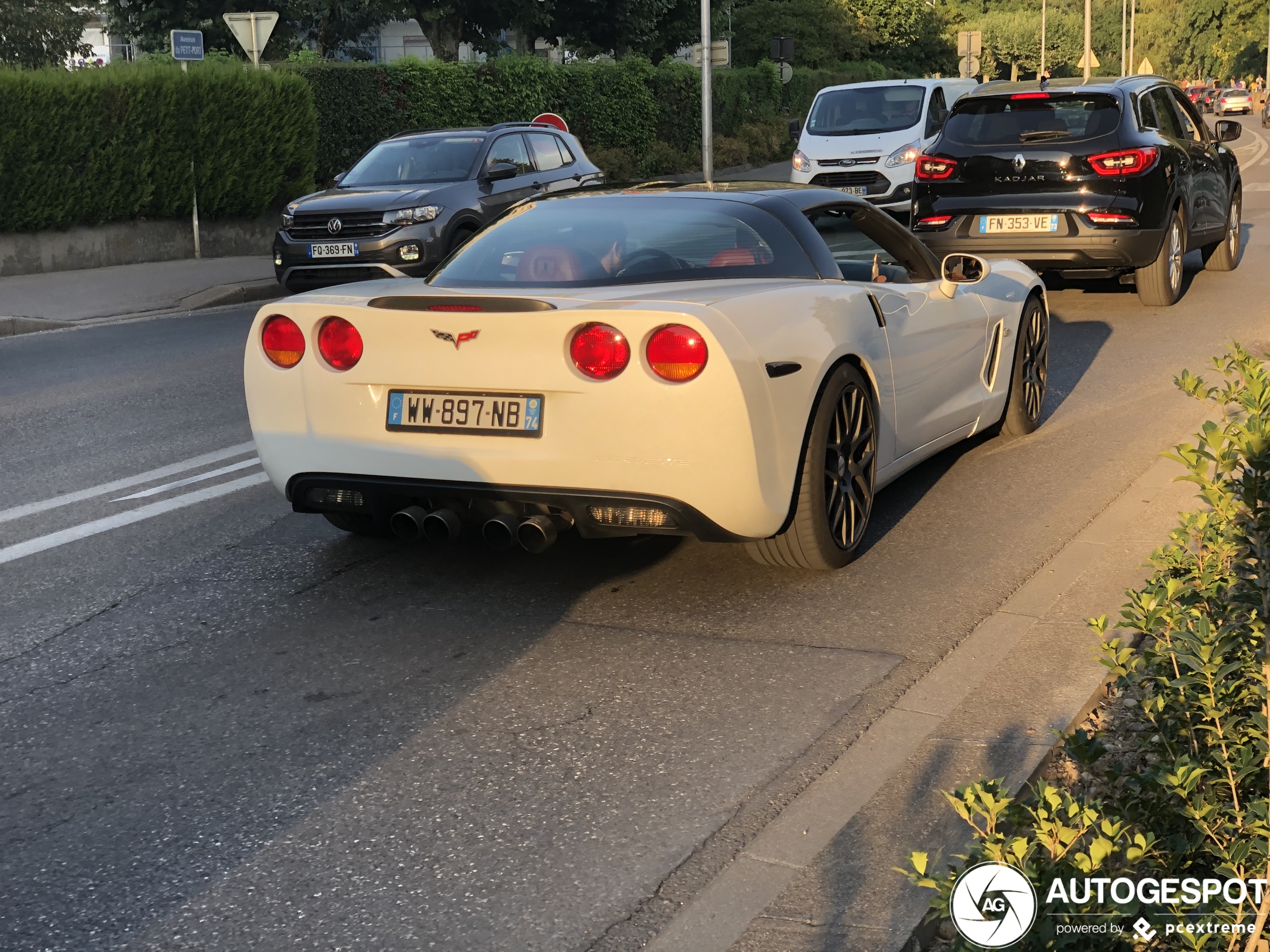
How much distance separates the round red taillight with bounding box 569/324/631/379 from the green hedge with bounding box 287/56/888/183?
18.3 metres

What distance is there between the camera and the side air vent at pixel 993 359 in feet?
23.0

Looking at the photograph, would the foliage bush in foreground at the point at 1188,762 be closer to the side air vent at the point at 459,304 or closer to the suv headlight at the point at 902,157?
the side air vent at the point at 459,304

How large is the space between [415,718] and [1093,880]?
83.7 inches

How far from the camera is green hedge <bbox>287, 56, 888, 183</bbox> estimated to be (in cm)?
2345

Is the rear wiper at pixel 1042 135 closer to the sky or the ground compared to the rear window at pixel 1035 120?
closer to the ground

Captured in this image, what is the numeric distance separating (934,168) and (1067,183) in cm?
114

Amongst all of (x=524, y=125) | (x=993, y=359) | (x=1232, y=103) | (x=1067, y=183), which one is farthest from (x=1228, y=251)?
(x=1232, y=103)

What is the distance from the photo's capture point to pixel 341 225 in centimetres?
1524

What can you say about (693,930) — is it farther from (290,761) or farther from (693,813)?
(290,761)

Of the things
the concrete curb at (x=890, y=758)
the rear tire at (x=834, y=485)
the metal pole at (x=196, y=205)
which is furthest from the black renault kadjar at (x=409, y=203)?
the concrete curb at (x=890, y=758)

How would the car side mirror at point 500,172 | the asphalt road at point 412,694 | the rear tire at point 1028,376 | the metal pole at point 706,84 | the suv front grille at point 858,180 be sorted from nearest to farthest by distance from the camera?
the asphalt road at point 412,694 < the rear tire at point 1028,376 < the car side mirror at point 500,172 < the suv front grille at point 858,180 < the metal pole at point 706,84

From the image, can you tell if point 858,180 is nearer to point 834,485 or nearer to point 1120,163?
point 1120,163

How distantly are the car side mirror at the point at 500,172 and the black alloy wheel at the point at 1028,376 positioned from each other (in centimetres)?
903

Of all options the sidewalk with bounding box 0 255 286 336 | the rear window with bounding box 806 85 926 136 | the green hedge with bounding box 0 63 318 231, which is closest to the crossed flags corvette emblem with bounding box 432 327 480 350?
the sidewalk with bounding box 0 255 286 336
